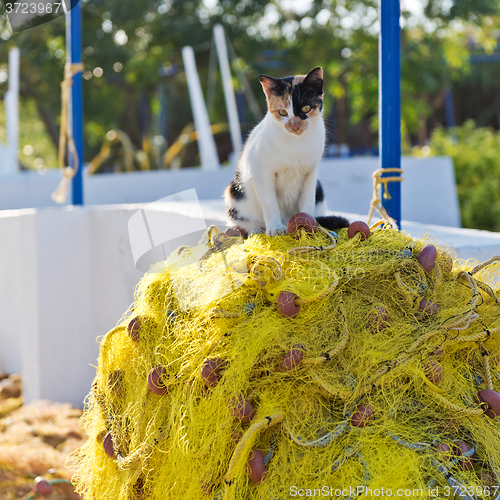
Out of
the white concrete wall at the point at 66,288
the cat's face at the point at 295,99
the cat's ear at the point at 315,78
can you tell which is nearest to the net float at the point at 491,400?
the cat's face at the point at 295,99

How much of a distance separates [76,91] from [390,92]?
221 centimetres

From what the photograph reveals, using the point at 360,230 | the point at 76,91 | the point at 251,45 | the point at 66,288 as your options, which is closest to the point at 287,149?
the point at 360,230

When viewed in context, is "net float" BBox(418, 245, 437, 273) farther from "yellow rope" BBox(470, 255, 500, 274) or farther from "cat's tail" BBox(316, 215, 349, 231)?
"cat's tail" BBox(316, 215, 349, 231)

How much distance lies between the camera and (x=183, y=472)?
1074mm

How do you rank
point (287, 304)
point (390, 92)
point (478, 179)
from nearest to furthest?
point (287, 304) → point (390, 92) → point (478, 179)

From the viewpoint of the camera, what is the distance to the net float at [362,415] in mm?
1017

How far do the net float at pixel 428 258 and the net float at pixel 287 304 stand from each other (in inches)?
13.5

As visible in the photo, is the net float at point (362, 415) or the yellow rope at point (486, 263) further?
the yellow rope at point (486, 263)

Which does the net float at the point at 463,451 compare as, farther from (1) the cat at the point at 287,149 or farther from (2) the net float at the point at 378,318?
(1) the cat at the point at 287,149

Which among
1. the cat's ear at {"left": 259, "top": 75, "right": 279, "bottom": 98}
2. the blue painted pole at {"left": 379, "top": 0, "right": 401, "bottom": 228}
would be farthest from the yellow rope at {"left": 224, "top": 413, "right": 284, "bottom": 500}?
the blue painted pole at {"left": 379, "top": 0, "right": 401, "bottom": 228}

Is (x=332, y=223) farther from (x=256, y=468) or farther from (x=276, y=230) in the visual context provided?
(x=256, y=468)

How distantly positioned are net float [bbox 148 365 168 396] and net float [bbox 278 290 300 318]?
33 cm

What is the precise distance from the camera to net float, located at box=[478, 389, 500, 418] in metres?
1.07

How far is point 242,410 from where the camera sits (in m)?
1.04
